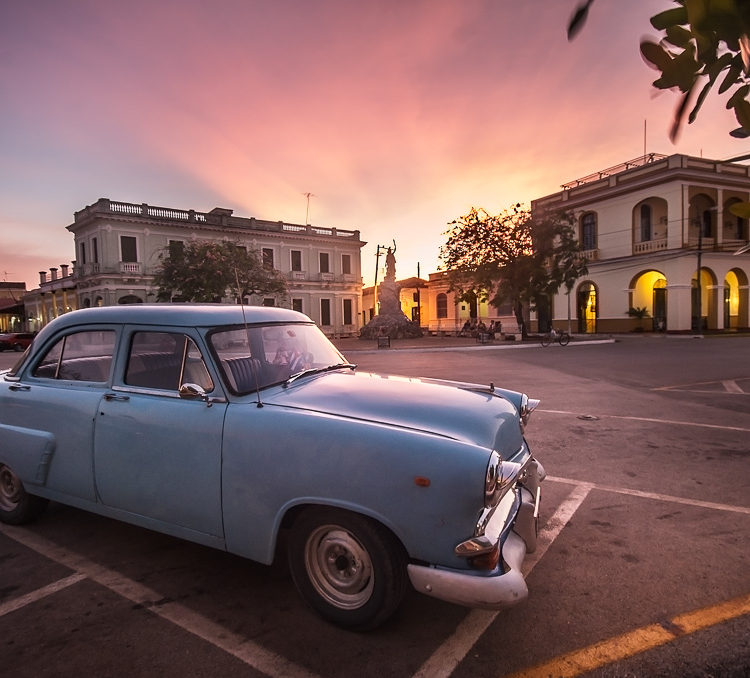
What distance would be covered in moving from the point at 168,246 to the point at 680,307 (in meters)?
33.0

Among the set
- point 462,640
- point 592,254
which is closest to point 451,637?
point 462,640

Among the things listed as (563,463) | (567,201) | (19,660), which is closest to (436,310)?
(567,201)

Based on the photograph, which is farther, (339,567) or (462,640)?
(339,567)

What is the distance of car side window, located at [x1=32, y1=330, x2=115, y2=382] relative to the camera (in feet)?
10.9

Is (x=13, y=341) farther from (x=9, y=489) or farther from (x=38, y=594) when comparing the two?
(x=38, y=594)

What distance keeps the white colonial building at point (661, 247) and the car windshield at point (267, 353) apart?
102ft

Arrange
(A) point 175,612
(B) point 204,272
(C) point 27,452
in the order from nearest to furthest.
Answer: (A) point 175,612 < (C) point 27,452 < (B) point 204,272

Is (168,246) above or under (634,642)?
above

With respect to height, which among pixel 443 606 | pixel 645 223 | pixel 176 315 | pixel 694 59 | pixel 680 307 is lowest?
pixel 443 606

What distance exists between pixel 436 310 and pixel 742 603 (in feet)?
160

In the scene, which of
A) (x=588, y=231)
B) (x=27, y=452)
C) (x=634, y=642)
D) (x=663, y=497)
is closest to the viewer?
(x=634, y=642)

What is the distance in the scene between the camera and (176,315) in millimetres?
2951

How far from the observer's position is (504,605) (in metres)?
1.97

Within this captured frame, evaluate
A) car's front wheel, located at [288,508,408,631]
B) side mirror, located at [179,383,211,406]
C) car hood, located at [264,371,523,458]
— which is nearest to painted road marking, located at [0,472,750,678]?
car's front wheel, located at [288,508,408,631]
